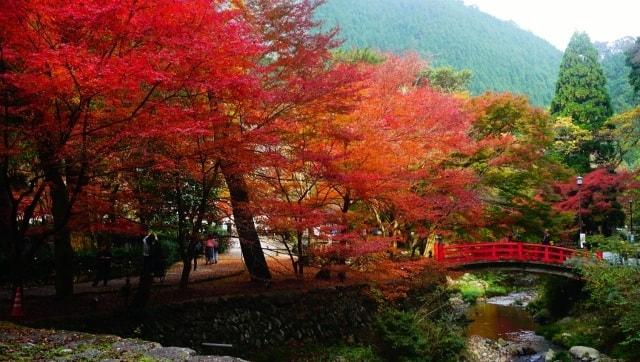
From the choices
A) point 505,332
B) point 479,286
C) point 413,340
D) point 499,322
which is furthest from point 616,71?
point 413,340

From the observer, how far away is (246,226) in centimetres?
1509

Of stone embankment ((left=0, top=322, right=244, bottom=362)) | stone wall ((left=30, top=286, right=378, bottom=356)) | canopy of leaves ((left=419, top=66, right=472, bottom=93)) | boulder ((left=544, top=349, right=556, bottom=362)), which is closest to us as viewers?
stone embankment ((left=0, top=322, right=244, bottom=362))

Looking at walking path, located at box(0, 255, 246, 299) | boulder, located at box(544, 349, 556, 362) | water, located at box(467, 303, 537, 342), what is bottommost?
water, located at box(467, 303, 537, 342)

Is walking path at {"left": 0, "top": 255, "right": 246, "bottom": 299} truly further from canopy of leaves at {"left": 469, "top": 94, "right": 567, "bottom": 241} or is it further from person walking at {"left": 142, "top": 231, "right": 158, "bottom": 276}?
canopy of leaves at {"left": 469, "top": 94, "right": 567, "bottom": 241}

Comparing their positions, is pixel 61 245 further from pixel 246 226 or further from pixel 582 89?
pixel 582 89

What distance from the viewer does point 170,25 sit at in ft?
31.2

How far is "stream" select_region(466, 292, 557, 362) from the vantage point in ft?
61.7

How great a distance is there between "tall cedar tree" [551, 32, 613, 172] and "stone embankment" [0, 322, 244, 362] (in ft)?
109

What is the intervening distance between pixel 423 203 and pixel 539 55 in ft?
415

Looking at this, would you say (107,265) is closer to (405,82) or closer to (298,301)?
(298,301)

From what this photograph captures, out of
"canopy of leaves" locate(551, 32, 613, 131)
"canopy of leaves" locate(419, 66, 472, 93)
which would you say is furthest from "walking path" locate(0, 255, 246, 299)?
"canopy of leaves" locate(419, 66, 472, 93)

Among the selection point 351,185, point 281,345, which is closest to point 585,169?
point 351,185

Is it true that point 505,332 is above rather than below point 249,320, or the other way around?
below

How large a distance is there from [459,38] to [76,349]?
128031mm
